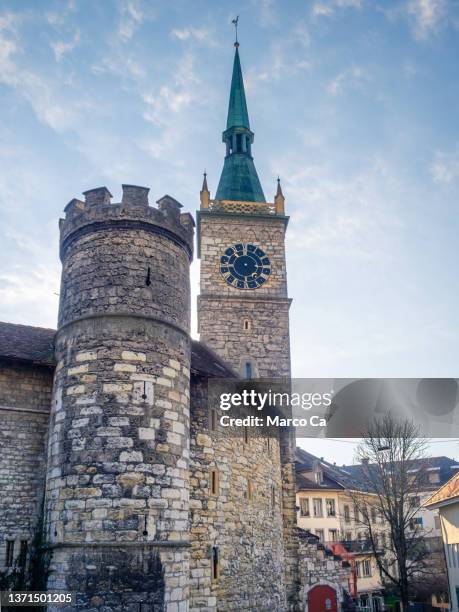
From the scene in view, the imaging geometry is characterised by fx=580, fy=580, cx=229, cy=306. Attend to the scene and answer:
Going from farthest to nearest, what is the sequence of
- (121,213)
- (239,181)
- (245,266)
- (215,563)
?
1. (239,181)
2. (245,266)
3. (215,563)
4. (121,213)

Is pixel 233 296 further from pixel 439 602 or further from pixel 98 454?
pixel 439 602

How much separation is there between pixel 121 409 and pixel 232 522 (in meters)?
5.96

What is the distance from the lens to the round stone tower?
29.0 ft

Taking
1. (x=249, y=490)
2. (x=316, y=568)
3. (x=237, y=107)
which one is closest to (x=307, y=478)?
(x=316, y=568)

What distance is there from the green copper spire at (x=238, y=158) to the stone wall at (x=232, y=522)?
41.9 ft

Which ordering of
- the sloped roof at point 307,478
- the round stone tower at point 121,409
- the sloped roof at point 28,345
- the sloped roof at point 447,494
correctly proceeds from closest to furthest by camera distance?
the round stone tower at point 121,409
the sloped roof at point 28,345
the sloped roof at point 447,494
the sloped roof at point 307,478

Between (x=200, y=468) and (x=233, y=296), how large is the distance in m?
10.8

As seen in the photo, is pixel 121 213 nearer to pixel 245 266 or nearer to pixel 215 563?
pixel 215 563

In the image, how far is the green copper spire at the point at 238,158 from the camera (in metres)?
26.4

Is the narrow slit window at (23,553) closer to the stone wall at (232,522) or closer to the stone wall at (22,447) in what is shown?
the stone wall at (22,447)

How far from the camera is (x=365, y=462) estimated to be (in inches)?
859

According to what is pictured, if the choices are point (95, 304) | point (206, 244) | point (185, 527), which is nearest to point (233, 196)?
point (206, 244)

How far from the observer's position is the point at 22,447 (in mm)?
11078

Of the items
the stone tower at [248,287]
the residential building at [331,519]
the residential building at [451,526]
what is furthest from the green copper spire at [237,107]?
the residential building at [331,519]
